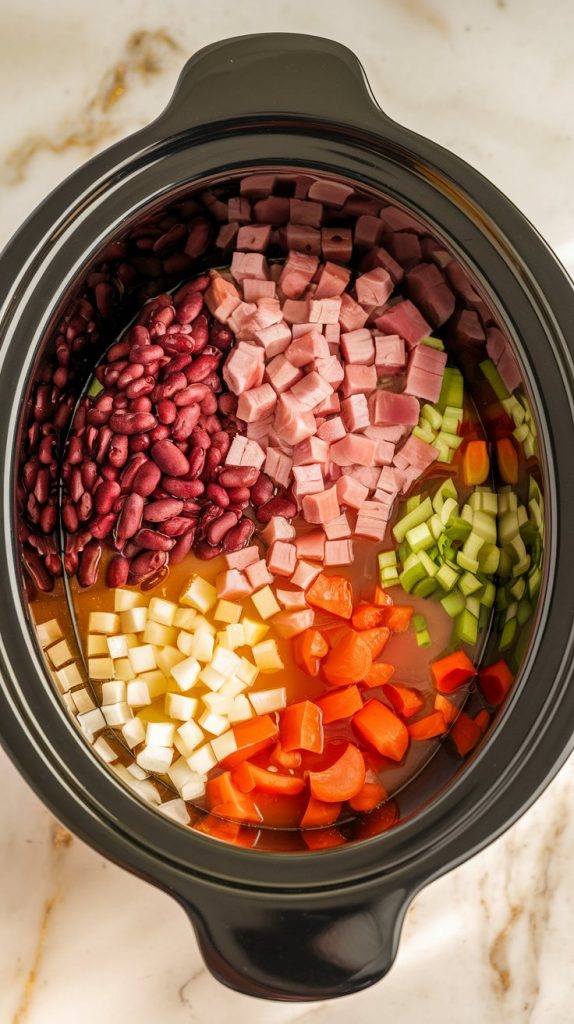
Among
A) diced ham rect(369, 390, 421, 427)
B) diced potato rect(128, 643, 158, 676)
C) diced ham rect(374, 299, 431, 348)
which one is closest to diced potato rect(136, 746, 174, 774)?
diced potato rect(128, 643, 158, 676)

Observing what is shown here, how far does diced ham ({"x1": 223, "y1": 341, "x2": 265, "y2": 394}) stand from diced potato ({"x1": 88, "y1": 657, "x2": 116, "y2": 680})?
43 cm

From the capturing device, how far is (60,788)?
35.7 inches

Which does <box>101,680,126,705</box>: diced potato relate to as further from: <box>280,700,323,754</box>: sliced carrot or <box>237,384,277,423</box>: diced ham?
<box>237,384,277,423</box>: diced ham

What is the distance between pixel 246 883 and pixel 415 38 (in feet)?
4.09

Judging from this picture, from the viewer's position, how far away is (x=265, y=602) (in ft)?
3.84

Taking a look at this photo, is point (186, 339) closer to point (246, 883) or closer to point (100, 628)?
point (100, 628)

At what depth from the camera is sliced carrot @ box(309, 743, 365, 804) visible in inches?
42.6

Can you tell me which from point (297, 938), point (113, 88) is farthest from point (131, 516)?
point (113, 88)

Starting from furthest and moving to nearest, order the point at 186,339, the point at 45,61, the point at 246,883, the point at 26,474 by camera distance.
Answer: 1. the point at 45,61
2. the point at 186,339
3. the point at 26,474
4. the point at 246,883

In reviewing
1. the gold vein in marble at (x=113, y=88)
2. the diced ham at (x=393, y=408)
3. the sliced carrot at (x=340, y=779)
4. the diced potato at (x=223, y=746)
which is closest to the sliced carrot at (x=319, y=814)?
the sliced carrot at (x=340, y=779)

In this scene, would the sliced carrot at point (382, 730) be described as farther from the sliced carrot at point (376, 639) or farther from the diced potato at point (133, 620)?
the diced potato at point (133, 620)

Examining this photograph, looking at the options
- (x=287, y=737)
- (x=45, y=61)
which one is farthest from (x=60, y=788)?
(x=45, y=61)

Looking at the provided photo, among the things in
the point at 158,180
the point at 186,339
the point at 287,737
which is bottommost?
the point at 287,737

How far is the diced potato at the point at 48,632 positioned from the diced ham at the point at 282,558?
0.30 m
